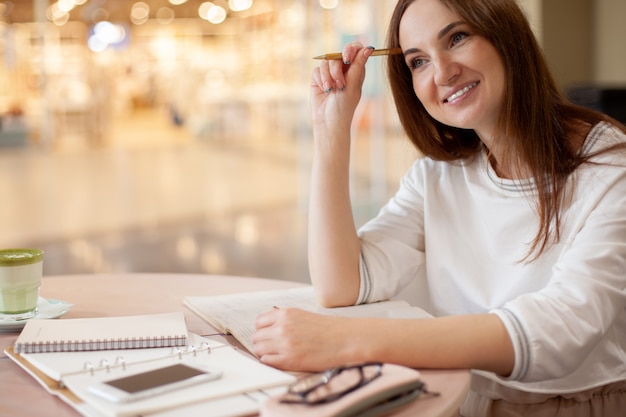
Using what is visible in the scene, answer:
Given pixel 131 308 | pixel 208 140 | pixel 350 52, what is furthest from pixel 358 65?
pixel 208 140

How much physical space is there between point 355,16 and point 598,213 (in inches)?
218

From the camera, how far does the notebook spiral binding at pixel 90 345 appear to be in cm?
108

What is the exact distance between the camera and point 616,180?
1.23 meters

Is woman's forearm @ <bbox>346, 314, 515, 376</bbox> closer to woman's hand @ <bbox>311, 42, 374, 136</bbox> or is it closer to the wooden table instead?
the wooden table

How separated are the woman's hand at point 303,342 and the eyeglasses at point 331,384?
0.12m

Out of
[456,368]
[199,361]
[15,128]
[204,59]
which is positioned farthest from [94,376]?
[204,59]

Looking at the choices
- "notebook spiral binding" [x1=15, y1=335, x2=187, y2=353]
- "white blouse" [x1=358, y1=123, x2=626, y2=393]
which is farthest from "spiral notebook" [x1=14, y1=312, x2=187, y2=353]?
"white blouse" [x1=358, y1=123, x2=626, y2=393]

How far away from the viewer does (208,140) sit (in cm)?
1516

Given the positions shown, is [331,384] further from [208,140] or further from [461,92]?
[208,140]

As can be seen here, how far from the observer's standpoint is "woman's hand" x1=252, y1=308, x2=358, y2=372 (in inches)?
39.5

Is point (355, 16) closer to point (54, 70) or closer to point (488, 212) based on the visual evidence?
point (488, 212)

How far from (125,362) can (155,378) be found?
0.36 ft

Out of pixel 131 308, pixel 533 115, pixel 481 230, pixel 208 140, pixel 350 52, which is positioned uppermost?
pixel 350 52

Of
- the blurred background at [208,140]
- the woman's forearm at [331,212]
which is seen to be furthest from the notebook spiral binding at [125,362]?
the blurred background at [208,140]
